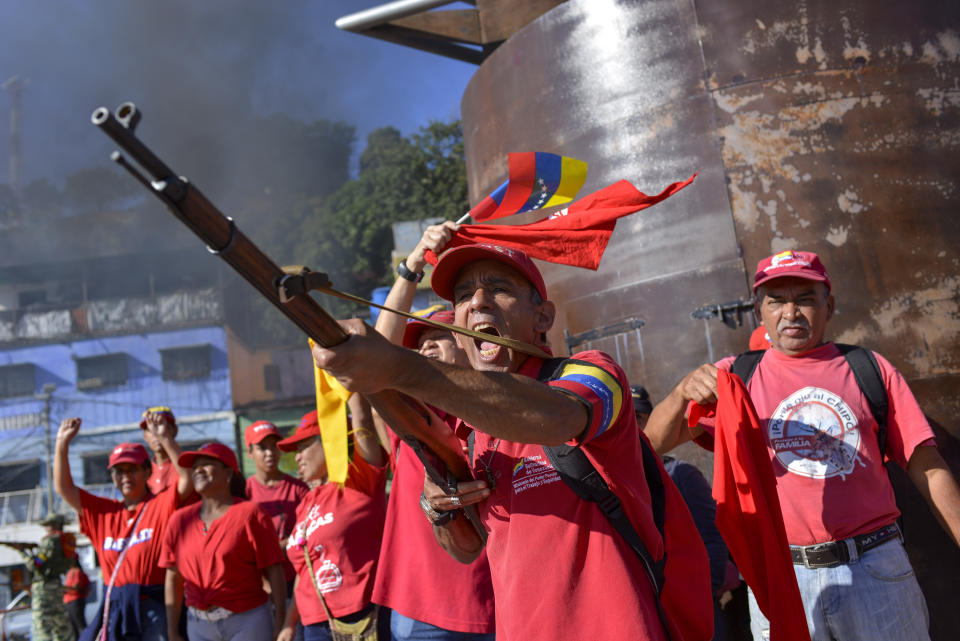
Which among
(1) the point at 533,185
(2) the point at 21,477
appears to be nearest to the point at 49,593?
(1) the point at 533,185

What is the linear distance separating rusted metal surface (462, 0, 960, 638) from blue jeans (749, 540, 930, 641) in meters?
1.77

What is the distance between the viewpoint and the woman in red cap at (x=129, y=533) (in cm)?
573

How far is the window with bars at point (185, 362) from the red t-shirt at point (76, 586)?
21832 mm

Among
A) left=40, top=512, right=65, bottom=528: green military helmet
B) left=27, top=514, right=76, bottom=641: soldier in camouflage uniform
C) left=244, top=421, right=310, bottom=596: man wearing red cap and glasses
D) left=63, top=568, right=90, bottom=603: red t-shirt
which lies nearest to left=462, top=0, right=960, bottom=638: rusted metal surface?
left=244, top=421, right=310, bottom=596: man wearing red cap and glasses

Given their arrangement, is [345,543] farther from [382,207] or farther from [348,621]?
[382,207]

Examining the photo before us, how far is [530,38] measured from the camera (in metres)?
6.31

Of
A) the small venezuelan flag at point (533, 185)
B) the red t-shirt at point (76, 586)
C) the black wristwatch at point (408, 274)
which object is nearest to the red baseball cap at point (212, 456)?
the black wristwatch at point (408, 274)

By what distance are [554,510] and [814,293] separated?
2010 mm

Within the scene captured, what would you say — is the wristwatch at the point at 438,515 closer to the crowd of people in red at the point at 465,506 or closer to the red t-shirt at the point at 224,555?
the crowd of people in red at the point at 465,506

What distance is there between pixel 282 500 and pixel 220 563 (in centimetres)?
142

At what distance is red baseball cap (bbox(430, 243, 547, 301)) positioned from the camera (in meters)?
2.40

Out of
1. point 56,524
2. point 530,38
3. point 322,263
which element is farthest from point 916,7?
point 322,263

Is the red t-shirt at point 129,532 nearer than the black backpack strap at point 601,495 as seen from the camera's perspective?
No

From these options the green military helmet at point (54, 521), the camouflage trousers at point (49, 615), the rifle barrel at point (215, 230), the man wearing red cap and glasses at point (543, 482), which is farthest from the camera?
the green military helmet at point (54, 521)
